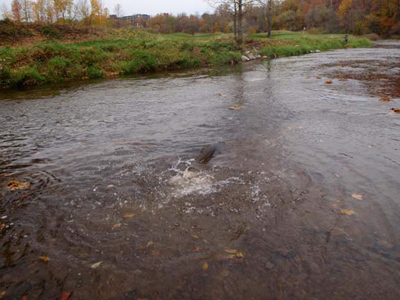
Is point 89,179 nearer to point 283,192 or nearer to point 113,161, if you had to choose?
point 113,161

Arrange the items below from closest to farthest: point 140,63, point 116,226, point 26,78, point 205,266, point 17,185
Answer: point 205,266 < point 116,226 < point 17,185 < point 26,78 < point 140,63

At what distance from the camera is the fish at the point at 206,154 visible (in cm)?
543

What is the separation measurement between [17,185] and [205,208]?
3067mm

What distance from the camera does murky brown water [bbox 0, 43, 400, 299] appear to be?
9.31 feet

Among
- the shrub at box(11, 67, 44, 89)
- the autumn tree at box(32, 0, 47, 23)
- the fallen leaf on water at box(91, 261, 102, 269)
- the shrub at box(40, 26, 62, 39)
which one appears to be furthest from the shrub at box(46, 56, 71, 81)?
the autumn tree at box(32, 0, 47, 23)

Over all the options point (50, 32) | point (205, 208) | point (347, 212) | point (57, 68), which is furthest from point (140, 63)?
point (347, 212)

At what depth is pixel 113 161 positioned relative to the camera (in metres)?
5.58

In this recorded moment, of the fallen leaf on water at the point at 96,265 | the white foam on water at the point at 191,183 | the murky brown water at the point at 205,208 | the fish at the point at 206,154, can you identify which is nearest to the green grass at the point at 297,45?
the murky brown water at the point at 205,208

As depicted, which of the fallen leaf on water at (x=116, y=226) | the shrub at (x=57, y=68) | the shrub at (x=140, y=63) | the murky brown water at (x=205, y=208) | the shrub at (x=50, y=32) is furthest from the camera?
the shrub at (x=50, y=32)

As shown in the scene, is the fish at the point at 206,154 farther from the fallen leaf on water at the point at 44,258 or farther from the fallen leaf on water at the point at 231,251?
the fallen leaf on water at the point at 44,258

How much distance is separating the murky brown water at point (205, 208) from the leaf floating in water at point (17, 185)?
107mm

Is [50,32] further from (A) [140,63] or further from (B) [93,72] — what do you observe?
(B) [93,72]

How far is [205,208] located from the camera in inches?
155

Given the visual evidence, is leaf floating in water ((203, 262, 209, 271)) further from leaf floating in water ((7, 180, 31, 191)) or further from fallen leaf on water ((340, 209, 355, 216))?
leaf floating in water ((7, 180, 31, 191))
